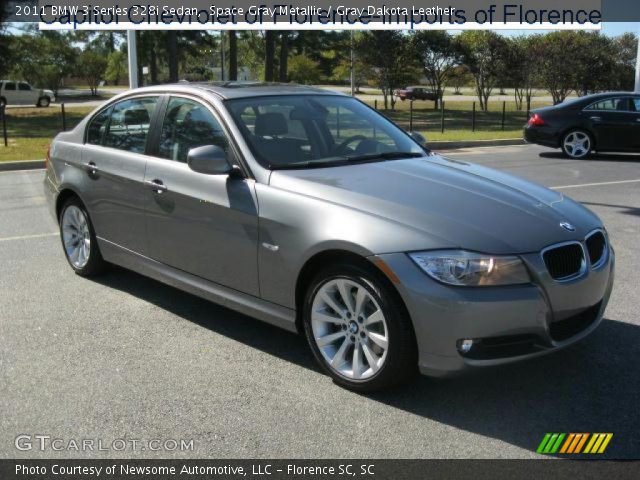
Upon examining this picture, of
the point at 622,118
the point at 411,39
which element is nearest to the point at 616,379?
the point at 622,118

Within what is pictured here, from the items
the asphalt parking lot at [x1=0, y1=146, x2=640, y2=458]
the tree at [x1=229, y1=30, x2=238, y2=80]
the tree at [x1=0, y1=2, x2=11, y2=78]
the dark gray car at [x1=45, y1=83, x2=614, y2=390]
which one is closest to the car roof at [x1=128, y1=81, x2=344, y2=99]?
the dark gray car at [x1=45, y1=83, x2=614, y2=390]

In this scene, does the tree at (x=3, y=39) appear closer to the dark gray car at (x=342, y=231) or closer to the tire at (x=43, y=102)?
the tire at (x=43, y=102)

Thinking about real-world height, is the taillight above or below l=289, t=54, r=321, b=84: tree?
below

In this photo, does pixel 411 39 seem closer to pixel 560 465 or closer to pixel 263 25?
pixel 263 25

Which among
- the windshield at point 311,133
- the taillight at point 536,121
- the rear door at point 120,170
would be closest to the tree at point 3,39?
the taillight at point 536,121

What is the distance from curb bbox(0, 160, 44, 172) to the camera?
1423 centimetres

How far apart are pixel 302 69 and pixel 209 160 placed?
5860 cm

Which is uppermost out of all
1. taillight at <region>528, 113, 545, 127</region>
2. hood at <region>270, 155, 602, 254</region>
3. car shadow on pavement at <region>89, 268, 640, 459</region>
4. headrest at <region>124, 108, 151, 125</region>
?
taillight at <region>528, 113, 545, 127</region>

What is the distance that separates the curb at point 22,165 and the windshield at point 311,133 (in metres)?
10.9

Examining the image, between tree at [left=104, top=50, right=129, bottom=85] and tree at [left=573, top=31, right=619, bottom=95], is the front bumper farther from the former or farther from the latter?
tree at [left=104, top=50, right=129, bottom=85]

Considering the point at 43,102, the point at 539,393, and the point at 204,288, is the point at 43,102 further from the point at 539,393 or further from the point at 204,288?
the point at 539,393

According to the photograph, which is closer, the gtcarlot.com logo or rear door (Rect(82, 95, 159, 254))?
the gtcarlot.com logo

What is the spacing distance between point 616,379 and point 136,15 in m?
17.8

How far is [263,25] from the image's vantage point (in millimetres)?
31891
